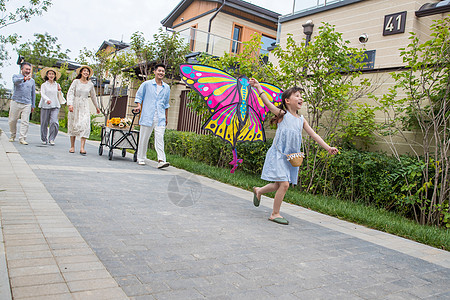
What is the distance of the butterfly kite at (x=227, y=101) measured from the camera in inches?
230

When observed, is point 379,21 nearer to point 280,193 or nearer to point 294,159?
point 294,159

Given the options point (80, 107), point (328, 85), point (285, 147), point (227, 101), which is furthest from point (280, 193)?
point (80, 107)

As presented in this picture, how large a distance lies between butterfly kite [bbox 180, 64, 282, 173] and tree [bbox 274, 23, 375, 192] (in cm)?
171

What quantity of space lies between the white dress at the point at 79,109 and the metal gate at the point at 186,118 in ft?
17.7

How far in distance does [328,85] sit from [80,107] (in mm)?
6229

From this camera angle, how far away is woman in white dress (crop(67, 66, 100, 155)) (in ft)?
31.9

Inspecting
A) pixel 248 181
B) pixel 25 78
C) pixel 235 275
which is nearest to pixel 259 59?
pixel 248 181

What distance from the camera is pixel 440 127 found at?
648 cm

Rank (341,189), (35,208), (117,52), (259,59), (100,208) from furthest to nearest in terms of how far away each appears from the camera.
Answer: (117,52)
(259,59)
(341,189)
(100,208)
(35,208)

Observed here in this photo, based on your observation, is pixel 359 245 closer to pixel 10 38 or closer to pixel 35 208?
pixel 35 208

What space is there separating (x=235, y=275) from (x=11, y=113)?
31.5 feet

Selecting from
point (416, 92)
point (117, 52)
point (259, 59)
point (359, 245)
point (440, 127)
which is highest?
point (117, 52)

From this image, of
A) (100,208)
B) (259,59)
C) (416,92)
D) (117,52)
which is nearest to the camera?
(100,208)

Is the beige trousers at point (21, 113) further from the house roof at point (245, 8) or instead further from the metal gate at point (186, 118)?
the house roof at point (245, 8)
